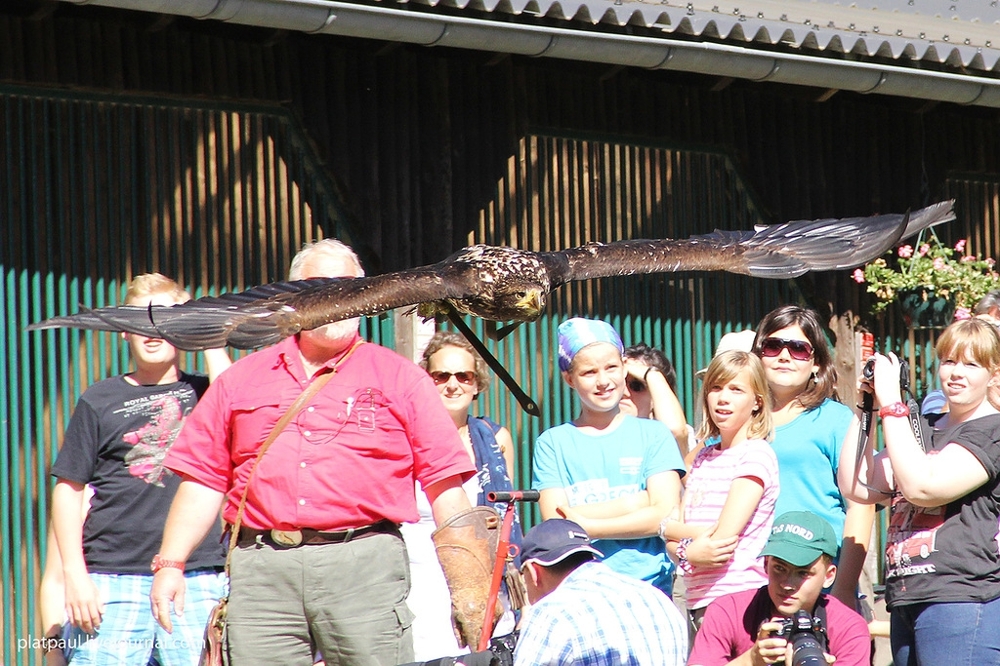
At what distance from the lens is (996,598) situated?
4.57 meters

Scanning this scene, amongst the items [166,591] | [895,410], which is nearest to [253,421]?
[166,591]

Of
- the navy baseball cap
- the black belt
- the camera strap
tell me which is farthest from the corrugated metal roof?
the camera strap

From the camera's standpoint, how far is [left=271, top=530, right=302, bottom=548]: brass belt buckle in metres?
4.36

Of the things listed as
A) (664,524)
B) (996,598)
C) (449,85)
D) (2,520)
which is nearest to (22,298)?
(2,520)

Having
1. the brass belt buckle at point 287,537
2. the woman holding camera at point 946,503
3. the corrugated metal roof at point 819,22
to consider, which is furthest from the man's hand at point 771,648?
the corrugated metal roof at point 819,22

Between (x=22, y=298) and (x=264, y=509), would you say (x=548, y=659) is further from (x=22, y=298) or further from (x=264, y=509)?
(x=22, y=298)

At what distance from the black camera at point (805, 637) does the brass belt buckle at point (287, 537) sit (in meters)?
1.49

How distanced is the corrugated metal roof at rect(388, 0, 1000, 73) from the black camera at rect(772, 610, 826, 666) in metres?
3.17

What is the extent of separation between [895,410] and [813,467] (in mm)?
643

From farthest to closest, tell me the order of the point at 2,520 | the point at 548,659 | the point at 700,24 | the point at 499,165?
the point at 499,165, the point at 700,24, the point at 2,520, the point at 548,659

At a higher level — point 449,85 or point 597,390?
point 449,85

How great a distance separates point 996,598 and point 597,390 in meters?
1.63

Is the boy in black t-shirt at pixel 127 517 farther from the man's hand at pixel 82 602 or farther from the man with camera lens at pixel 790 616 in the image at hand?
the man with camera lens at pixel 790 616

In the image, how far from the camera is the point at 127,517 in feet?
17.0
